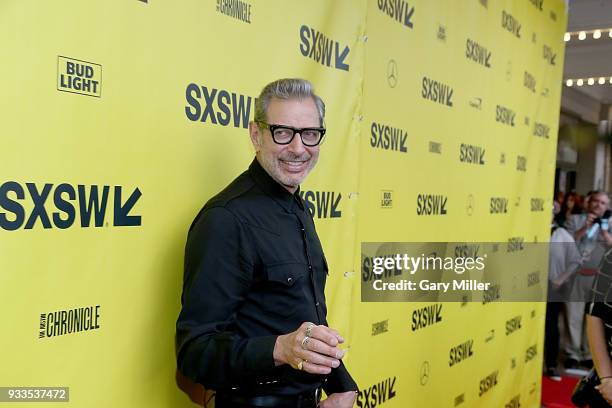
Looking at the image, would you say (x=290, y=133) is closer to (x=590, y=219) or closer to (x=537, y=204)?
(x=537, y=204)

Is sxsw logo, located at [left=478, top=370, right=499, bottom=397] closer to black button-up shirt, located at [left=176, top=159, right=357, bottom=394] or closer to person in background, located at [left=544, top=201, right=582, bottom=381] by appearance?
person in background, located at [left=544, top=201, right=582, bottom=381]

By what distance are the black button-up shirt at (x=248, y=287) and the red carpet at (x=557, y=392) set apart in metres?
3.90

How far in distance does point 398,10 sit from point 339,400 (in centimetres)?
167

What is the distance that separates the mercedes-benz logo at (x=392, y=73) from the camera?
107 inches

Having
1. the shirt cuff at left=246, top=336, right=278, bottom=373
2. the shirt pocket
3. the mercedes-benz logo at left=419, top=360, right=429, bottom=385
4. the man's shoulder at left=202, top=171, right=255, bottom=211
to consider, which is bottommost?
the mercedes-benz logo at left=419, top=360, right=429, bottom=385

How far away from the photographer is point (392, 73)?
2.74m

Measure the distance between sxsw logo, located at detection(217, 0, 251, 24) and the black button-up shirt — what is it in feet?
1.52

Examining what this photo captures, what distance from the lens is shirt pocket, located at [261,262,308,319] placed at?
154 centimetres

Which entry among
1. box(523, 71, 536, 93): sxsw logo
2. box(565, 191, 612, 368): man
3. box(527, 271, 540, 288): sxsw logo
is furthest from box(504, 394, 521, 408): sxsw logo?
box(523, 71, 536, 93): sxsw logo

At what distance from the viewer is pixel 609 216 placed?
5.54m

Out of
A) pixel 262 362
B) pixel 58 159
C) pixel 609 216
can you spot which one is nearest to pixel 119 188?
pixel 58 159

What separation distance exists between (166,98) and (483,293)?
9.19ft

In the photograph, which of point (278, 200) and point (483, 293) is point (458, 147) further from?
point (278, 200)

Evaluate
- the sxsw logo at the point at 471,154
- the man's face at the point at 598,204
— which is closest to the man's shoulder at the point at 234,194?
the sxsw logo at the point at 471,154
